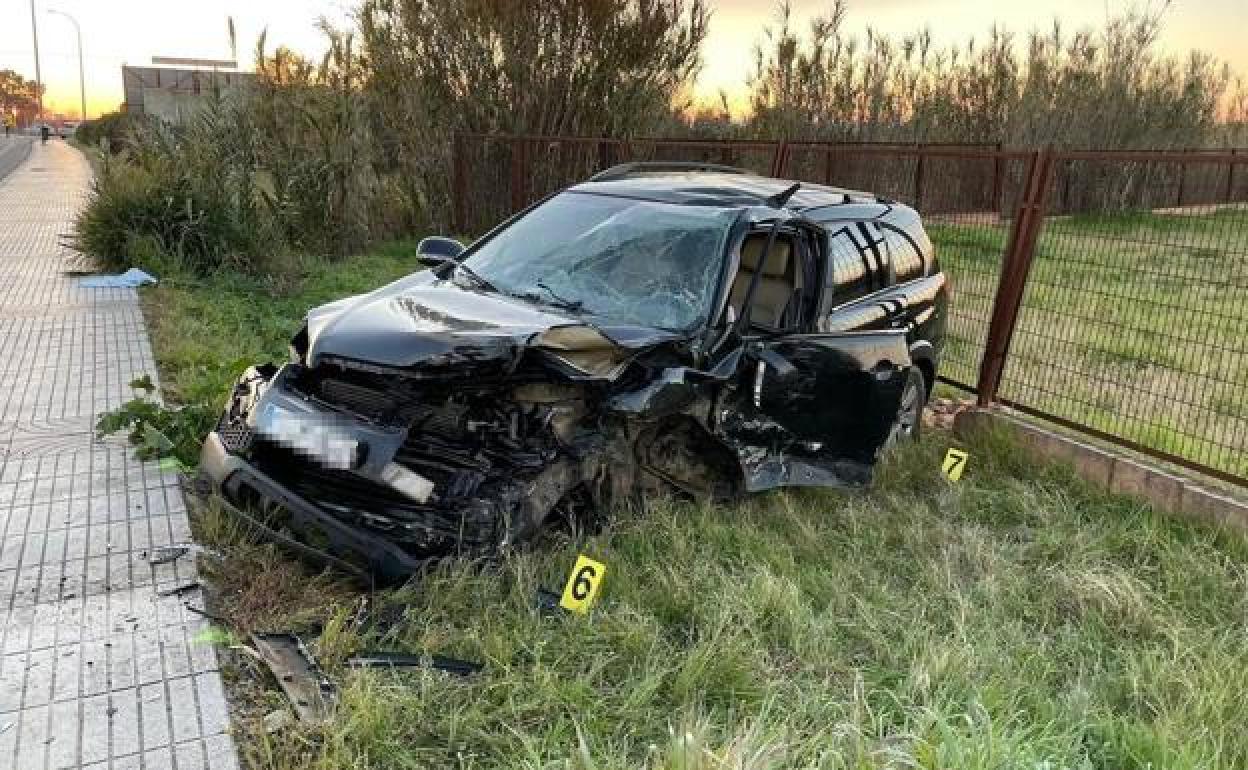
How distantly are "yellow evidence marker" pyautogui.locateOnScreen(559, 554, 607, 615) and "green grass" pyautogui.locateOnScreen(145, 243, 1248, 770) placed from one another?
7 cm

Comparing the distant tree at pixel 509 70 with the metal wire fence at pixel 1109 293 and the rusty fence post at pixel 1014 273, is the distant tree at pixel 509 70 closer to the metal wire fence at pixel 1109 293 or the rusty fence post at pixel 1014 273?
the metal wire fence at pixel 1109 293

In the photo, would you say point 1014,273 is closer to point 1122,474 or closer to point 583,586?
point 1122,474

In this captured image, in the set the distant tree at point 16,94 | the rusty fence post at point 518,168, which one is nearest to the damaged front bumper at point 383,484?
the rusty fence post at point 518,168

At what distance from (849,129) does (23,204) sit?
55.7 ft

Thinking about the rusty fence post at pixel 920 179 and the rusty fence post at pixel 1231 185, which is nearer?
the rusty fence post at pixel 1231 185

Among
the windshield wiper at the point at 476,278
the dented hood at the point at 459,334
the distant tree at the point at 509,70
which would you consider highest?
the distant tree at the point at 509,70

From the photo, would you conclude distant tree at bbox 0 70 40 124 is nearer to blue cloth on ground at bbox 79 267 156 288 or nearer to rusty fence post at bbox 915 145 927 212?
blue cloth on ground at bbox 79 267 156 288

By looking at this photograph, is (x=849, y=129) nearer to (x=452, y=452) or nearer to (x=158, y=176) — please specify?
(x=158, y=176)

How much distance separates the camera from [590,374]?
142 inches

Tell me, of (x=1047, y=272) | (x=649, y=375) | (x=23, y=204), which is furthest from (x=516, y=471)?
(x=23, y=204)

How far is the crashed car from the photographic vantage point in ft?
11.5

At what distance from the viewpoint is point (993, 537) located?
462 centimetres

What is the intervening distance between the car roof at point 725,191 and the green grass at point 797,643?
5.12 ft

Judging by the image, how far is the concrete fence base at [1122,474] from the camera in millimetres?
4707
